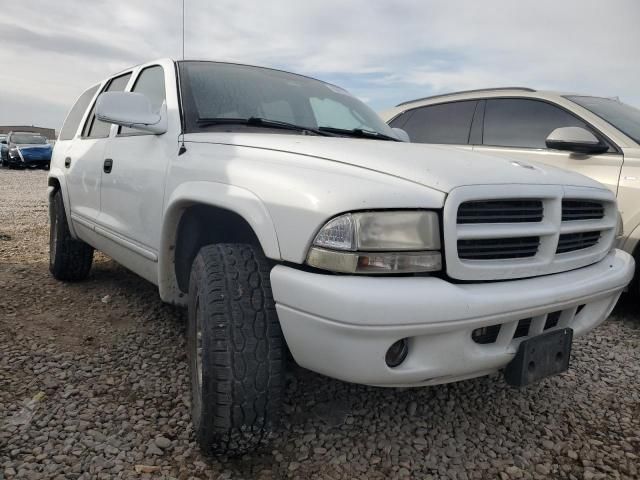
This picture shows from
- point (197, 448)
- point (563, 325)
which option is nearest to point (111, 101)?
point (197, 448)

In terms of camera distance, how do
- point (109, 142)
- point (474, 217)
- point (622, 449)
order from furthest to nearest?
point (109, 142) < point (622, 449) < point (474, 217)

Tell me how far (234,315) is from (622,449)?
161 cm

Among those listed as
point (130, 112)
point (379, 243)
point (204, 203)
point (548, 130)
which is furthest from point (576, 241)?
point (548, 130)

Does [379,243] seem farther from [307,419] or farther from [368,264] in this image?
[307,419]

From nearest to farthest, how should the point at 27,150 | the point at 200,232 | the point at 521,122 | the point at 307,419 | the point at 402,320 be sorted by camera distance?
the point at 402,320 → the point at 307,419 → the point at 200,232 → the point at 521,122 → the point at 27,150

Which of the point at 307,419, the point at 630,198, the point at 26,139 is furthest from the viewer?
the point at 26,139

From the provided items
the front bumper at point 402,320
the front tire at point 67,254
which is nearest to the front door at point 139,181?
the front tire at point 67,254

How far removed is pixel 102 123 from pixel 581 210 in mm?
2938

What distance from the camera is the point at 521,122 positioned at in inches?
162

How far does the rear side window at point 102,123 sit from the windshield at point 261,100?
86 centimetres

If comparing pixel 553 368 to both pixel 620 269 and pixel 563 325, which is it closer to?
pixel 563 325

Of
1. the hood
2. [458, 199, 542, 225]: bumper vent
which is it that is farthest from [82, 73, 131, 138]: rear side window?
[458, 199, 542, 225]: bumper vent

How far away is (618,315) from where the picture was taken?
354cm

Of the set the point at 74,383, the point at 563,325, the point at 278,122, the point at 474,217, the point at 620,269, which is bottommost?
the point at 74,383
